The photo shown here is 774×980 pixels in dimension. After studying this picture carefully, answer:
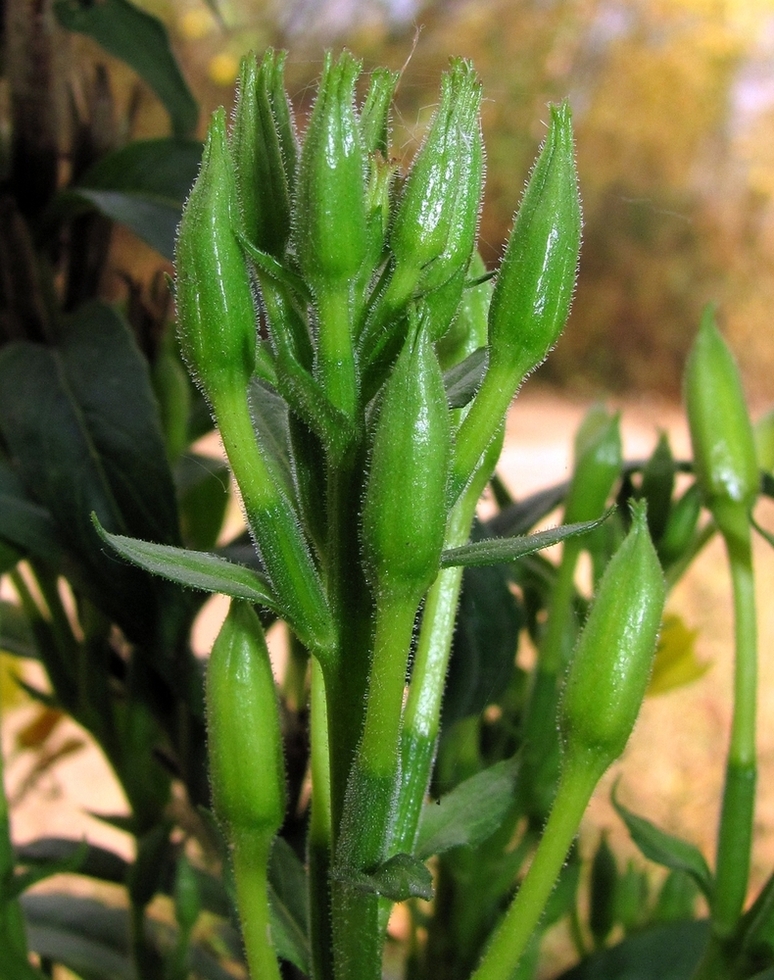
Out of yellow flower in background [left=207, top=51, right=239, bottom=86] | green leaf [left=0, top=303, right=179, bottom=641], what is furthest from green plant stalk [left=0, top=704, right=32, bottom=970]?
yellow flower in background [left=207, top=51, right=239, bottom=86]

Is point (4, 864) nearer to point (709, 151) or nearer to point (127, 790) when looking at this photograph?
point (127, 790)

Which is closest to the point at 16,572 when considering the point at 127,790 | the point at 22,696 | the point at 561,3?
the point at 127,790

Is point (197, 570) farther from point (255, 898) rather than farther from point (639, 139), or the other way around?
point (639, 139)

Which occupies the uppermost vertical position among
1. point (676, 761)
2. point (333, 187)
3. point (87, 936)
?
point (333, 187)

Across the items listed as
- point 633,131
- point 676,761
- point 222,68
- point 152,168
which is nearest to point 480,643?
point 152,168

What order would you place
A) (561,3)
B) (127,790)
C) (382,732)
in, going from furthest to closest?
(561,3) → (127,790) → (382,732)

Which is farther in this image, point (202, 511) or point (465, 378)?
point (202, 511)
